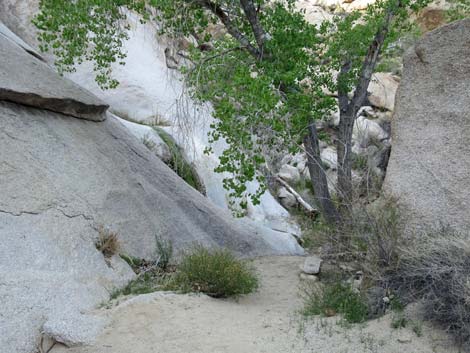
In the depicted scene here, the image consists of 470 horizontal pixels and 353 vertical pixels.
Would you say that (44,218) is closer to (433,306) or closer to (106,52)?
(106,52)

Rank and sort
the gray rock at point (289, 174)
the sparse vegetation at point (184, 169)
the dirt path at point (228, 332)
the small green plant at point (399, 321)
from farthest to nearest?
the gray rock at point (289, 174), the sparse vegetation at point (184, 169), the small green plant at point (399, 321), the dirt path at point (228, 332)

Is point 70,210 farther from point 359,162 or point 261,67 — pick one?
point 359,162

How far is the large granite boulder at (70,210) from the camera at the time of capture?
5418 mm

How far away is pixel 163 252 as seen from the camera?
728 cm

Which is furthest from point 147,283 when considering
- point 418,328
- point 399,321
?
point 418,328

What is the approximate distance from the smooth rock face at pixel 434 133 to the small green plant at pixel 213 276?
1.88m

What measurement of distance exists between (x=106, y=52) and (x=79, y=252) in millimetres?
3244

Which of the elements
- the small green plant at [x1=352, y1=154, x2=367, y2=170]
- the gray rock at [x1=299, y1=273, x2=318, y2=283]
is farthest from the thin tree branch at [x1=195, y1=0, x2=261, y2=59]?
the gray rock at [x1=299, y1=273, x2=318, y2=283]

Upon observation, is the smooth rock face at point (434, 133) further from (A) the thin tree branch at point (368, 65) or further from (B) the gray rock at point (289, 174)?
(B) the gray rock at point (289, 174)

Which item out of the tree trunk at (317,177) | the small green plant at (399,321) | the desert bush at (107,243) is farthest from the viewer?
the tree trunk at (317,177)

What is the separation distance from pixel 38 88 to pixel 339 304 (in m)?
4.97

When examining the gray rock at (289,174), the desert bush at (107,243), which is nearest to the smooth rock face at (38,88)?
the desert bush at (107,243)

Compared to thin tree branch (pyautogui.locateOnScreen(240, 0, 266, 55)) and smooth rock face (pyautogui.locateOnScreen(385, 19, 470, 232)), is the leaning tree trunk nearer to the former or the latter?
thin tree branch (pyautogui.locateOnScreen(240, 0, 266, 55))

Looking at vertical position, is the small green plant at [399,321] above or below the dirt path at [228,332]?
above
